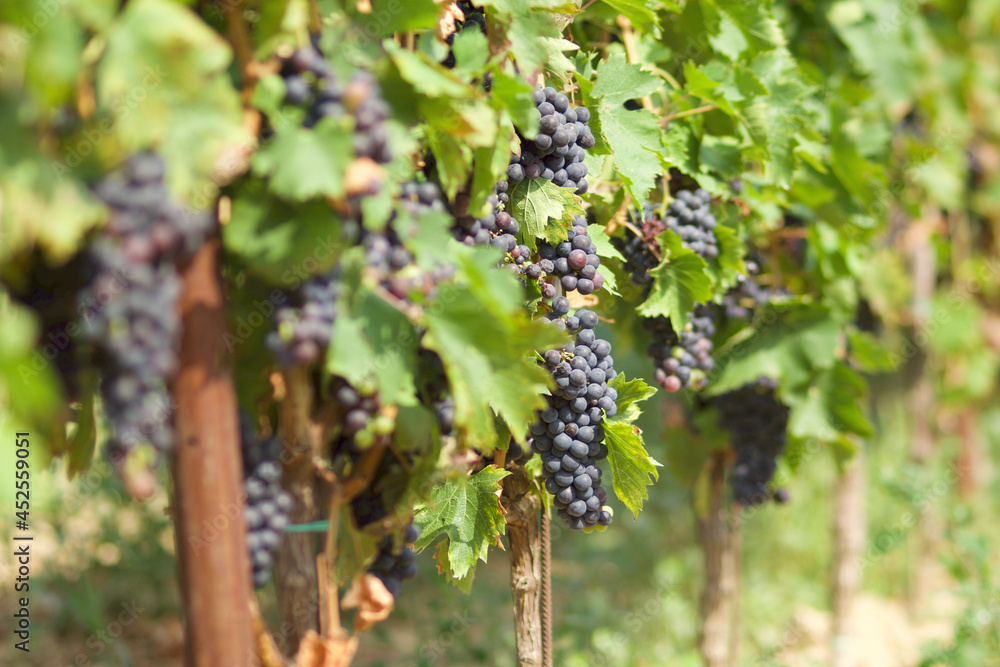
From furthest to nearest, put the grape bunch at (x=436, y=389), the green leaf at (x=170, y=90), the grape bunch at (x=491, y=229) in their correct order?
the grape bunch at (x=491, y=229), the grape bunch at (x=436, y=389), the green leaf at (x=170, y=90)

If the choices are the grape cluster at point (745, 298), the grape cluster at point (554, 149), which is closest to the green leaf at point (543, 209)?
the grape cluster at point (554, 149)

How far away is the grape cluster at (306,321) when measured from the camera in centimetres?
92

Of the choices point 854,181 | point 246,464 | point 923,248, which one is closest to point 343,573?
point 246,464

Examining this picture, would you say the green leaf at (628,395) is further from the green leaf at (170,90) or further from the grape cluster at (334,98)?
the green leaf at (170,90)

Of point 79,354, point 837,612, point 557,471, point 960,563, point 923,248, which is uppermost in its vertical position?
point 79,354

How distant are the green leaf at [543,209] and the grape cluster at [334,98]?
21.0 inches

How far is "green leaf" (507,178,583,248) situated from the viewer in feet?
4.70

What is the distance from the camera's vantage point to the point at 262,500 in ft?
3.38

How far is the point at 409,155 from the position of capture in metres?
1.18

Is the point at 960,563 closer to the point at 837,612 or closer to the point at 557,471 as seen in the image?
the point at 837,612

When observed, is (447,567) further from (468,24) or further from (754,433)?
(754,433)

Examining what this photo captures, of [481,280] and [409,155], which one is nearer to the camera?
[481,280]

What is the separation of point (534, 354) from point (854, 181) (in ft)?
4.84

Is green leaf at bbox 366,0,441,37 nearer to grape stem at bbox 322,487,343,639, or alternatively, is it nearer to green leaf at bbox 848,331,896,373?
grape stem at bbox 322,487,343,639
